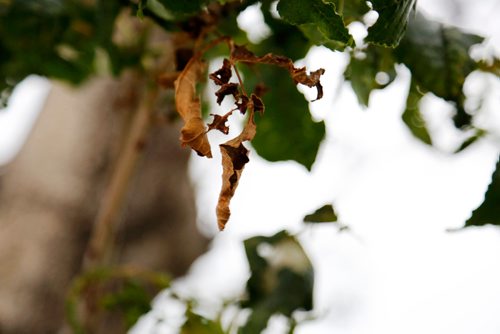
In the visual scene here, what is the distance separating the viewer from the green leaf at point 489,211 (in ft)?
1.53

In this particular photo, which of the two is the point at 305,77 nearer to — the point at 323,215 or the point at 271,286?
the point at 323,215

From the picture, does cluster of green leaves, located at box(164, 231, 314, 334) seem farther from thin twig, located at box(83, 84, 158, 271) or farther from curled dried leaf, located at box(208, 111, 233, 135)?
curled dried leaf, located at box(208, 111, 233, 135)

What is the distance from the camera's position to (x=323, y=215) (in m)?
0.57

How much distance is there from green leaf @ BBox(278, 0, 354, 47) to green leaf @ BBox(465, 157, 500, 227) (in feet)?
0.63

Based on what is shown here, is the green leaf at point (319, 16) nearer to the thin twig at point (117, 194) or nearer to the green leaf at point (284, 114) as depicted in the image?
the green leaf at point (284, 114)

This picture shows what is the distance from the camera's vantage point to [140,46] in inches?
33.1

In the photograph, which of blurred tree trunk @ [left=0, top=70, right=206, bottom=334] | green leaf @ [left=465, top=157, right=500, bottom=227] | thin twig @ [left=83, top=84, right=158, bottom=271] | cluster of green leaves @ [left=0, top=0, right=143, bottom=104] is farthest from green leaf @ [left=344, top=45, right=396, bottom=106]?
blurred tree trunk @ [left=0, top=70, right=206, bottom=334]

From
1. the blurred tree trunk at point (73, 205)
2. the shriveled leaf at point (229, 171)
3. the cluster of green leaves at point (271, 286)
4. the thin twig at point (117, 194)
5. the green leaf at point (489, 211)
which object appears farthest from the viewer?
the blurred tree trunk at point (73, 205)

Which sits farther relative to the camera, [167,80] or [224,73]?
[167,80]

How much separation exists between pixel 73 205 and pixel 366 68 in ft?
3.32

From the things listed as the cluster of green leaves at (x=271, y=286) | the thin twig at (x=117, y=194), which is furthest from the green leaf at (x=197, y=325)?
the thin twig at (x=117, y=194)

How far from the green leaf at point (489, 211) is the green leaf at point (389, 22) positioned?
0.54ft

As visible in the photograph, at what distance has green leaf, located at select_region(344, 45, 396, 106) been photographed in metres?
0.53

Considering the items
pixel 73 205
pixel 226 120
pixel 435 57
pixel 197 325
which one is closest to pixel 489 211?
pixel 435 57
